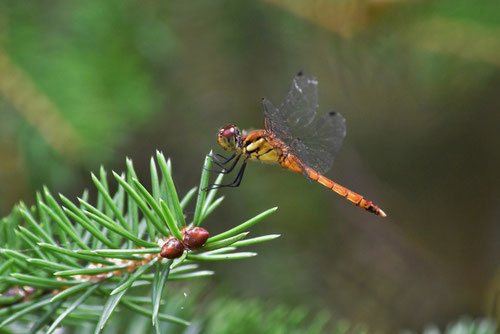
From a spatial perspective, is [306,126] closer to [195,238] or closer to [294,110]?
[294,110]

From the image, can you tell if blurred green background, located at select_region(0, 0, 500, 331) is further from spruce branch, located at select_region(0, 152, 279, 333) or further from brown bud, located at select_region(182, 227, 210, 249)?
brown bud, located at select_region(182, 227, 210, 249)

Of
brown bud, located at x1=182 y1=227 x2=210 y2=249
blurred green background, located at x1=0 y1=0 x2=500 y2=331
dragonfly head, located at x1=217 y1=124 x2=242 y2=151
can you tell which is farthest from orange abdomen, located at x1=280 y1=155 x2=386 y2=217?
brown bud, located at x1=182 y1=227 x2=210 y2=249

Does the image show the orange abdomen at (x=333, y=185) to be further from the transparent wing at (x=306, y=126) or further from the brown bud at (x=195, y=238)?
the brown bud at (x=195, y=238)

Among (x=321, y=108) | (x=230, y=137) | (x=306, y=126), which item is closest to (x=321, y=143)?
(x=306, y=126)

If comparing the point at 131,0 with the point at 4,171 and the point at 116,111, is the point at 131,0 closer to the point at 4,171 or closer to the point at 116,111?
the point at 116,111

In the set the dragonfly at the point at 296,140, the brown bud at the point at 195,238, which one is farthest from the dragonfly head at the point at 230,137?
the brown bud at the point at 195,238

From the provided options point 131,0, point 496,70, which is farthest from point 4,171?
point 496,70
